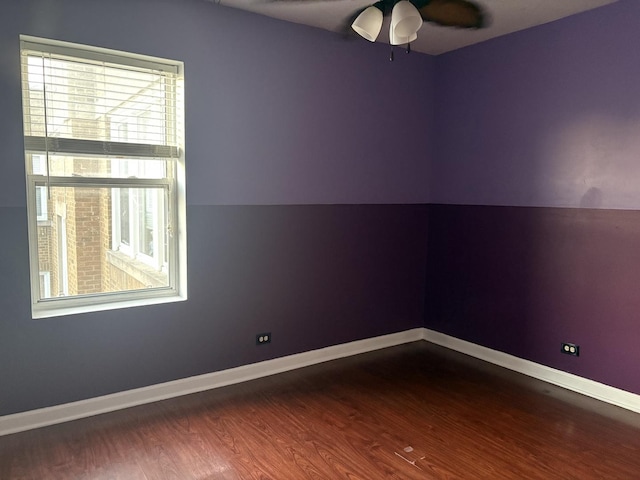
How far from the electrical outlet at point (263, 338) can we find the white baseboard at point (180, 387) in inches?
6.1

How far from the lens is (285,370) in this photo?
373 centimetres

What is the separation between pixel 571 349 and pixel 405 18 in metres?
2.54

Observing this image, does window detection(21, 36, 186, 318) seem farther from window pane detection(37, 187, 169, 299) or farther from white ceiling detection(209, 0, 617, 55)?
white ceiling detection(209, 0, 617, 55)

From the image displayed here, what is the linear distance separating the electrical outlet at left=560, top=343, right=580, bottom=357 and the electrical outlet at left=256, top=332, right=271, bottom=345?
2.15 metres

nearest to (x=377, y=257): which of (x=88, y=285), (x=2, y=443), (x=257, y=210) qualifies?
(x=257, y=210)

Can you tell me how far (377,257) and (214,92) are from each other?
192cm

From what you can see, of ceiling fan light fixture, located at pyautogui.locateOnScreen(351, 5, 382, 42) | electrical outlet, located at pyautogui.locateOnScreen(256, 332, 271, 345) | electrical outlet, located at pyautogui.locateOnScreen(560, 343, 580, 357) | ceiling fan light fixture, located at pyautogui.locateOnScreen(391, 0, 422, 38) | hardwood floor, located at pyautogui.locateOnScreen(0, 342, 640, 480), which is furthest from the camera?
electrical outlet, located at pyautogui.locateOnScreen(256, 332, 271, 345)

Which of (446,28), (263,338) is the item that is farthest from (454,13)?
(263,338)

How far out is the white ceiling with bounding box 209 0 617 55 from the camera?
313 cm

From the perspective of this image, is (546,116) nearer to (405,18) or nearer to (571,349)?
(405,18)

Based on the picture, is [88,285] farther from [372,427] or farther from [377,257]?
[377,257]

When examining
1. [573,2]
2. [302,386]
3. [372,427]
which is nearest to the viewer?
[372,427]

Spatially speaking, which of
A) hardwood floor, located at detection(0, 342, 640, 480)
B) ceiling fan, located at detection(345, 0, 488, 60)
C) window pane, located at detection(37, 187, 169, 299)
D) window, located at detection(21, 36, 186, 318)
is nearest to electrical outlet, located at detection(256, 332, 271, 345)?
hardwood floor, located at detection(0, 342, 640, 480)

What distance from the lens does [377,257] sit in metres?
4.22
